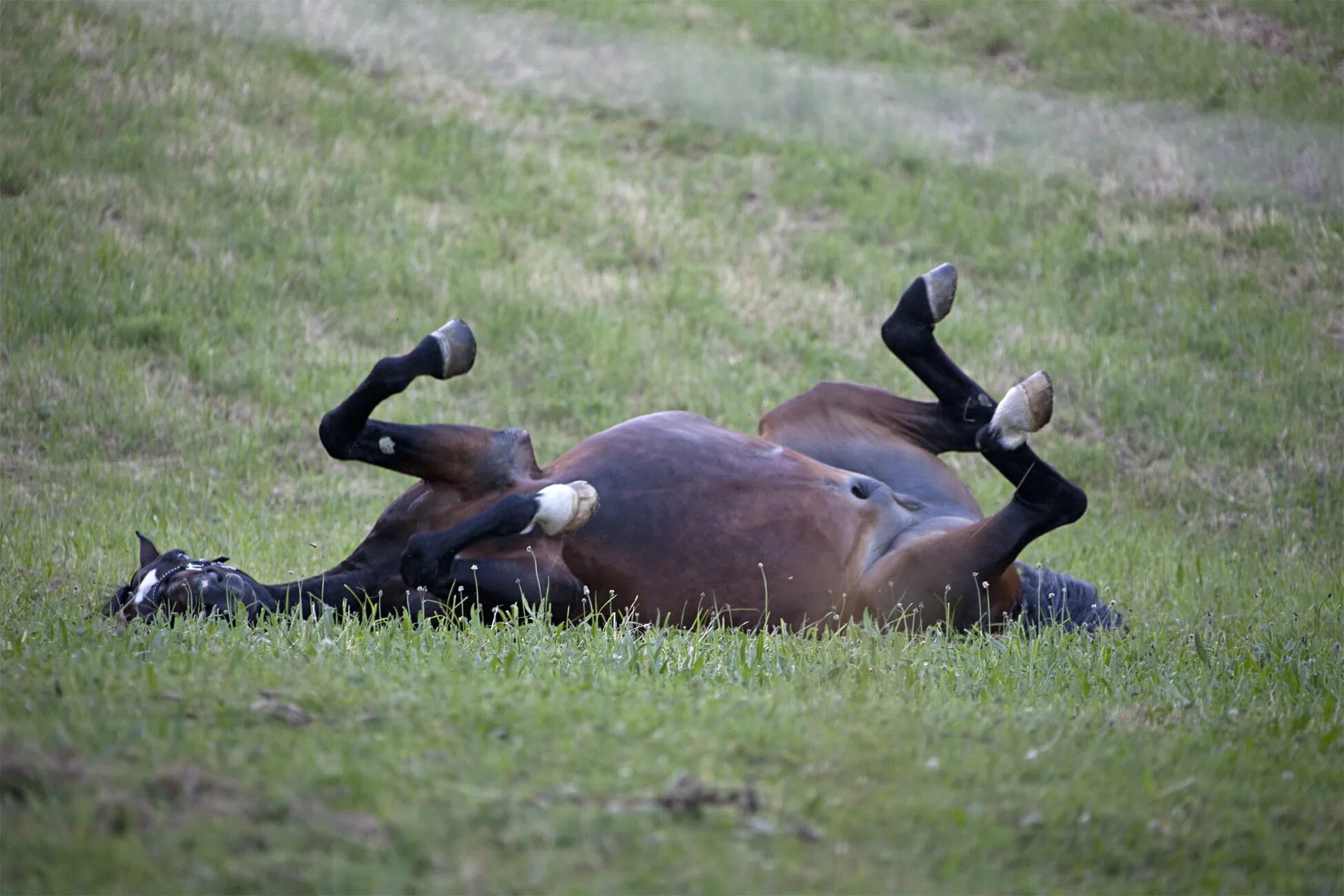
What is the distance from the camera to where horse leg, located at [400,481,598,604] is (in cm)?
462

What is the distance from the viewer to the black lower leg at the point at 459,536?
463 cm

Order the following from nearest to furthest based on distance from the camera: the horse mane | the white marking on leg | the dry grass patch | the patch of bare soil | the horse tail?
1. the patch of bare soil
2. the white marking on leg
3. the horse mane
4. the horse tail
5. the dry grass patch

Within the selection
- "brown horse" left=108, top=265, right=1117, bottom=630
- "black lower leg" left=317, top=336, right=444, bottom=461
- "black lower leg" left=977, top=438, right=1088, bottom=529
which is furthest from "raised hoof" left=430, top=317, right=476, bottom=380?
"black lower leg" left=977, top=438, right=1088, bottom=529

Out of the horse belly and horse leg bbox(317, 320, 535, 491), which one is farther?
horse leg bbox(317, 320, 535, 491)

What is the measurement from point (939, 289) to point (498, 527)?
236cm

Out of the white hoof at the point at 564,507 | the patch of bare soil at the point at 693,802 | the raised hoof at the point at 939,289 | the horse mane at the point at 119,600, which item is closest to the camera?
the patch of bare soil at the point at 693,802

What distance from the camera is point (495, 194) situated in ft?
37.9

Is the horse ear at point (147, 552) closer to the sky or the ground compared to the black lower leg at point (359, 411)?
closer to the ground

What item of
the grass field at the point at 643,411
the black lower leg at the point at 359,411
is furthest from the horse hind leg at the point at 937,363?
the black lower leg at the point at 359,411

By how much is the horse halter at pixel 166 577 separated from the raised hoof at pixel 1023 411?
2.92m

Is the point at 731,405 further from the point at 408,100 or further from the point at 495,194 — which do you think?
the point at 408,100

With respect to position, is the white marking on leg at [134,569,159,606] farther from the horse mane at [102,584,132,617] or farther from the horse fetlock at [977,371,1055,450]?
the horse fetlock at [977,371,1055,450]

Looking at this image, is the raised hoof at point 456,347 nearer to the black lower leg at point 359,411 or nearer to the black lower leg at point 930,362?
the black lower leg at point 359,411

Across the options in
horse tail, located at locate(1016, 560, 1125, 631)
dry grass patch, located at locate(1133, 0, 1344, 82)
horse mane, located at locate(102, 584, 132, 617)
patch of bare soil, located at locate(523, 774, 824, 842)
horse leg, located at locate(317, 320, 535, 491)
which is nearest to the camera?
patch of bare soil, located at locate(523, 774, 824, 842)
